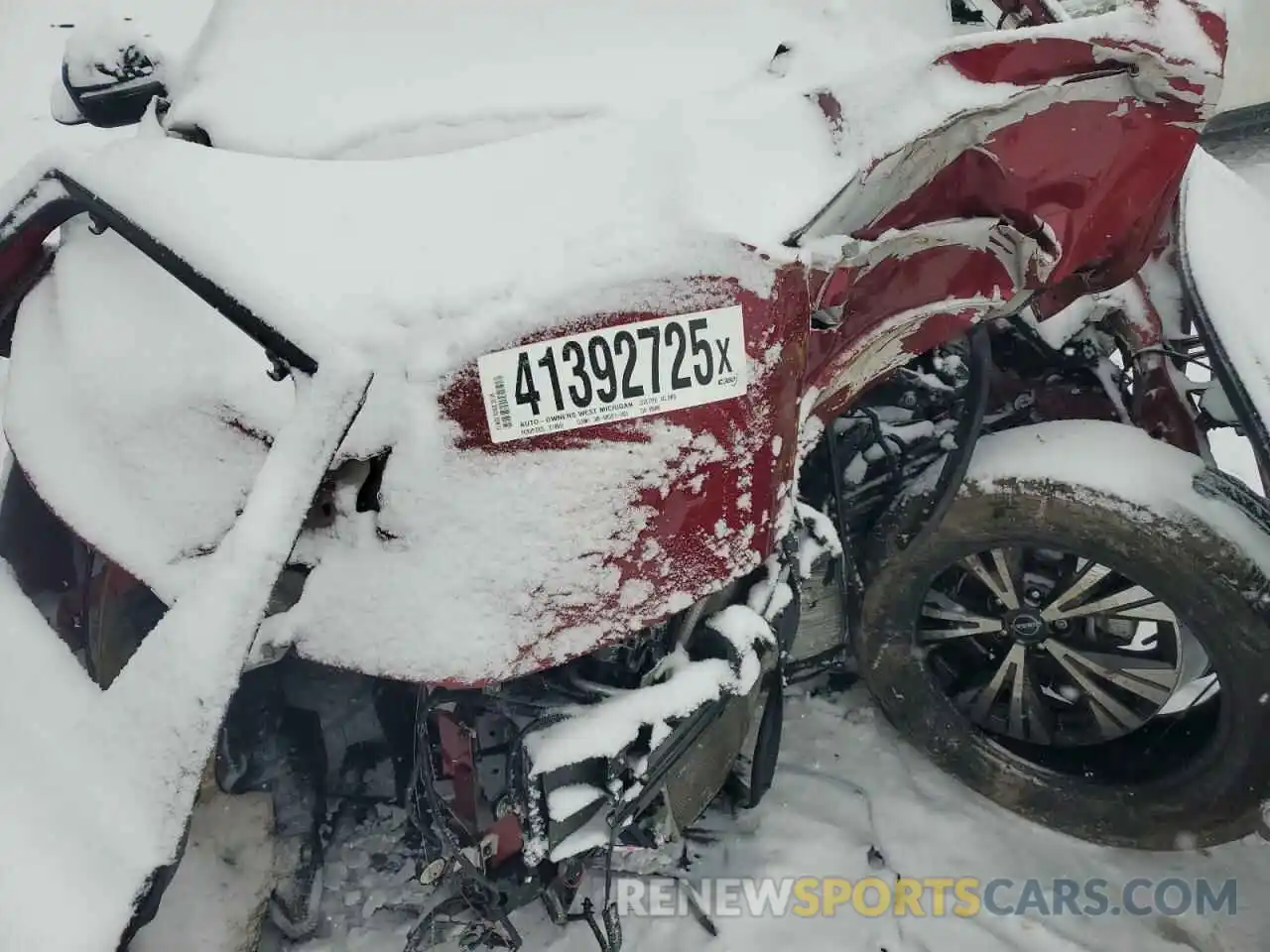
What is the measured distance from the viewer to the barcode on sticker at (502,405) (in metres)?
1.46

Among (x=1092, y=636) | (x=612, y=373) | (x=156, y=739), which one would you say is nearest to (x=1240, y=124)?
(x=1092, y=636)

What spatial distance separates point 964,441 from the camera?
7.96ft

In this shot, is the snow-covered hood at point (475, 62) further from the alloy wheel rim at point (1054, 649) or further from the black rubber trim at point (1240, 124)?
the black rubber trim at point (1240, 124)

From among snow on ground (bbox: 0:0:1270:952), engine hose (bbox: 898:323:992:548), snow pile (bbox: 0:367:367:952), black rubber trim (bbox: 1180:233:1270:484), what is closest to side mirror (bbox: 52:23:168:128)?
snow pile (bbox: 0:367:367:952)

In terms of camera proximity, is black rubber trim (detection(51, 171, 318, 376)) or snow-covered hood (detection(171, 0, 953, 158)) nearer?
black rubber trim (detection(51, 171, 318, 376))

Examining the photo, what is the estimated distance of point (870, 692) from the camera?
2.77 meters

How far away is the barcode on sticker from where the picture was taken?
4.80 ft

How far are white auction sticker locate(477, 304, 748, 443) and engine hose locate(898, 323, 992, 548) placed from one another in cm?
108

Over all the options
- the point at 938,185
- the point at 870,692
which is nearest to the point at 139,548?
the point at 938,185

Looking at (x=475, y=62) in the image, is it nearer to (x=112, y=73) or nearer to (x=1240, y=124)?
(x=112, y=73)

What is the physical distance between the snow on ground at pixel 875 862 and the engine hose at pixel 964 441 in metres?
0.79

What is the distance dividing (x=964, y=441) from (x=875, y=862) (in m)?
1.17

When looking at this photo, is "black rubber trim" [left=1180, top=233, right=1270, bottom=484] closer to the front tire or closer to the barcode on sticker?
the front tire

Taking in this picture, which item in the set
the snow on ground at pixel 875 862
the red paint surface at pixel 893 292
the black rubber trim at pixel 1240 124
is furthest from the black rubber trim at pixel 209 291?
the black rubber trim at pixel 1240 124
